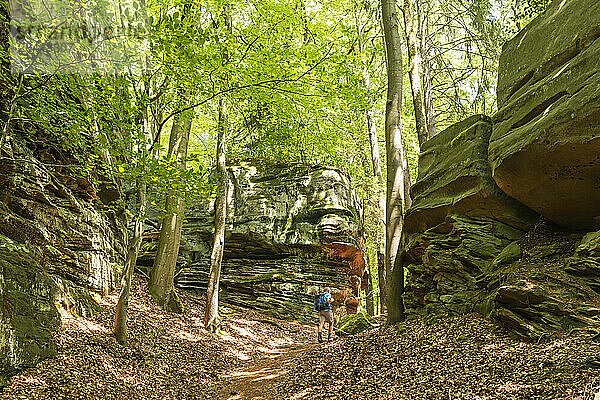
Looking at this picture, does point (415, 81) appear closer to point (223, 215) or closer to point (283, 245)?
point (223, 215)

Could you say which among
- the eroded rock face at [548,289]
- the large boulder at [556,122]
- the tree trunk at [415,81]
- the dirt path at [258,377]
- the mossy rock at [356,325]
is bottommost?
the dirt path at [258,377]

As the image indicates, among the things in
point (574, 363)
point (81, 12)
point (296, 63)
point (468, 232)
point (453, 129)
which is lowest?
point (574, 363)

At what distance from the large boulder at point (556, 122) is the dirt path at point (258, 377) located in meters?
6.23

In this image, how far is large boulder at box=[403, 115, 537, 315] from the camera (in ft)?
25.9

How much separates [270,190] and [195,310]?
7.51 meters

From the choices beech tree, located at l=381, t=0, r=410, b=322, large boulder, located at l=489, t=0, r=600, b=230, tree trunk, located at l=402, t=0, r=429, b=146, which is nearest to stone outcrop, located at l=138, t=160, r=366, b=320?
tree trunk, located at l=402, t=0, r=429, b=146

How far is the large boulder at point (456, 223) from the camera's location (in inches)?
311

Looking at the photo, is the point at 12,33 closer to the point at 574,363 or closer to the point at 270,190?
the point at 574,363

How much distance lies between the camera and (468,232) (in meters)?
8.40

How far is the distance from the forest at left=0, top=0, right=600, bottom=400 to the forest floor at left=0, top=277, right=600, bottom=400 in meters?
0.05

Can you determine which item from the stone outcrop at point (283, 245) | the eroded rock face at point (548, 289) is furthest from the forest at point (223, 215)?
the stone outcrop at point (283, 245)

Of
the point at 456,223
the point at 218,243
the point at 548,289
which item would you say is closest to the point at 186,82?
the point at 218,243

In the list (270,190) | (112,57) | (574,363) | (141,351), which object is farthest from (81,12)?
(270,190)

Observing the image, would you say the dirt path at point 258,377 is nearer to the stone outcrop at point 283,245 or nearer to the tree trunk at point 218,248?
the tree trunk at point 218,248
